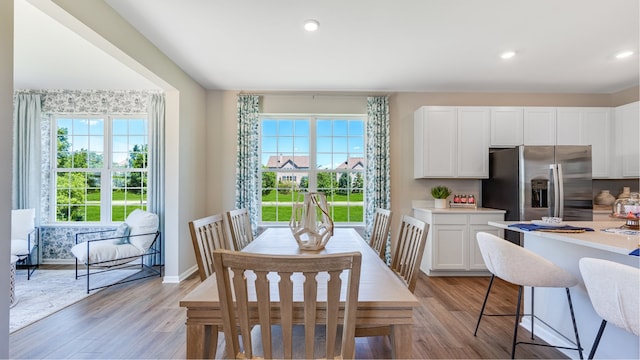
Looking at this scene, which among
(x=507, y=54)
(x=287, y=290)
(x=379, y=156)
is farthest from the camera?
(x=379, y=156)

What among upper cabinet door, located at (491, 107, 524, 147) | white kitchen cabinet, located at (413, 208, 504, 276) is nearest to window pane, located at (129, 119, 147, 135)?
white kitchen cabinet, located at (413, 208, 504, 276)

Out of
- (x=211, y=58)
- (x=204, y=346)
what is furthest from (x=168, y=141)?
(x=204, y=346)

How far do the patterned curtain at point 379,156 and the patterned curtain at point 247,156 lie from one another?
5.54ft

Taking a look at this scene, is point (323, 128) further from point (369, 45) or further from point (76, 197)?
point (76, 197)

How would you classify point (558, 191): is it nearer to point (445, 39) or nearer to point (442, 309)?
point (442, 309)

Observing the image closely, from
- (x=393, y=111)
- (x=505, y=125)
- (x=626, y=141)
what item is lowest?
(x=626, y=141)

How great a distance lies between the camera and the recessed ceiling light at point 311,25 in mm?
2560

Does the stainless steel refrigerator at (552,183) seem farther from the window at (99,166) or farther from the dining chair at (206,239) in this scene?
the window at (99,166)

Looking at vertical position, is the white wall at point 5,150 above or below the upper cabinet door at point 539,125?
below

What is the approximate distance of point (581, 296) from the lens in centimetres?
200

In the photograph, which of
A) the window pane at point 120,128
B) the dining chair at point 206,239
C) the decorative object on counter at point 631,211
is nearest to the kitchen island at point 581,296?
the decorative object on counter at point 631,211

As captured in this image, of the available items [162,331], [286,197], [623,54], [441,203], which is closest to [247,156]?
[286,197]

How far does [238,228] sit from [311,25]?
6.23 ft

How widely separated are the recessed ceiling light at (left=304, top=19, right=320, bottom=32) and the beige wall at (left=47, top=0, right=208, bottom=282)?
5.11 ft
